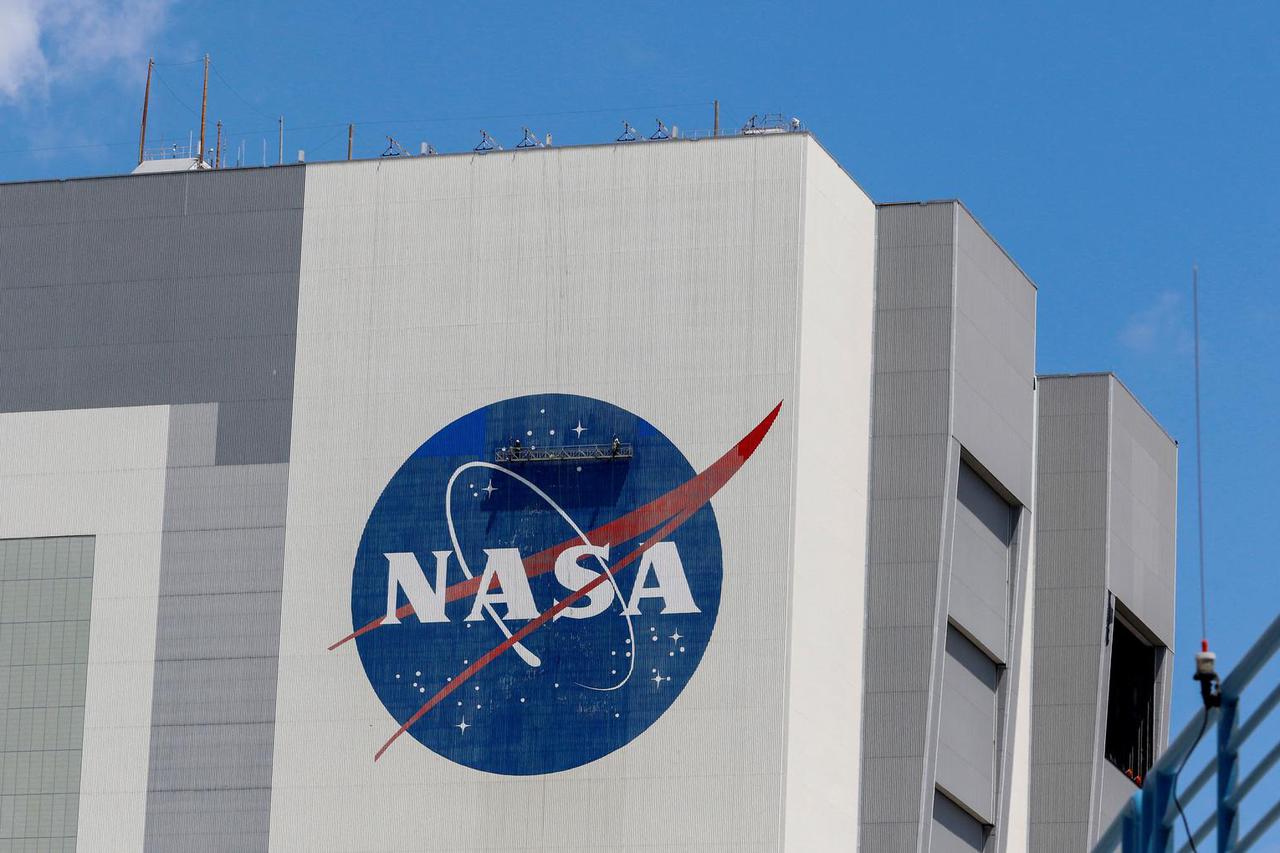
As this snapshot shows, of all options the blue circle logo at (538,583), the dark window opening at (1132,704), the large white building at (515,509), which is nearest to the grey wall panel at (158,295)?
the large white building at (515,509)

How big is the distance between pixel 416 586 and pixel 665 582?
9.14m

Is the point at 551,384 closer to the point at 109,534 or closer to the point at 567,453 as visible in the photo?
the point at 567,453

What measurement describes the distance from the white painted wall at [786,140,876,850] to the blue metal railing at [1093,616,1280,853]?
5300 centimetres

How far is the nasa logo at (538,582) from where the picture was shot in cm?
8612

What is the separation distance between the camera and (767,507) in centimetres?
8650

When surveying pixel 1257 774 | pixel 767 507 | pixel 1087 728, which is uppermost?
pixel 767 507

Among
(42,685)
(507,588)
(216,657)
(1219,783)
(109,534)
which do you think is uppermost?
(109,534)

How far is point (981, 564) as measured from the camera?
3708 inches

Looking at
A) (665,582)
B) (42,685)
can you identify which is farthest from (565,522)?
(42,685)

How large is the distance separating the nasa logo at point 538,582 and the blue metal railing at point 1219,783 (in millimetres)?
54077

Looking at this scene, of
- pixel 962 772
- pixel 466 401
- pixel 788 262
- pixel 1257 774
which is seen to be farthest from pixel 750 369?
pixel 1257 774

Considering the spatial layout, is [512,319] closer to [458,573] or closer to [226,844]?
[458,573]

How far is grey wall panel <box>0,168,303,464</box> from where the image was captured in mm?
93375

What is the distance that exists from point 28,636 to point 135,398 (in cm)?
988
